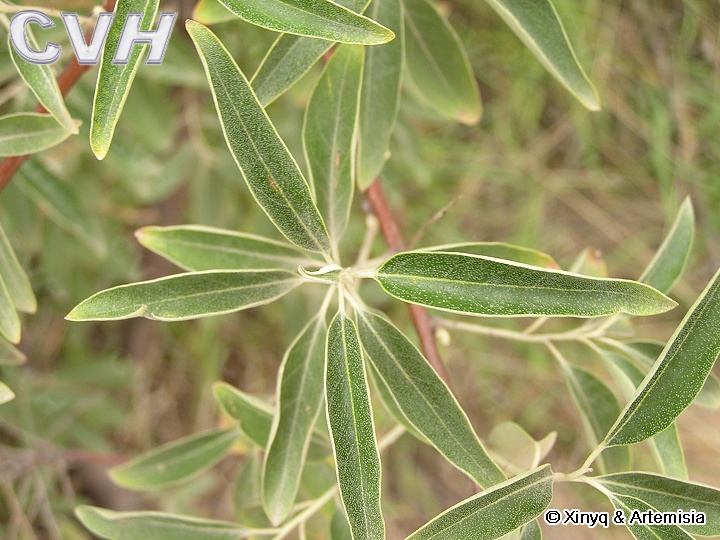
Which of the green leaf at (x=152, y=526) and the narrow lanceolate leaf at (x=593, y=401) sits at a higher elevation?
the narrow lanceolate leaf at (x=593, y=401)

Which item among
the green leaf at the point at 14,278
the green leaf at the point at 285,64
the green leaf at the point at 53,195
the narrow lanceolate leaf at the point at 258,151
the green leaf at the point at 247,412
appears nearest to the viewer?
the narrow lanceolate leaf at the point at 258,151

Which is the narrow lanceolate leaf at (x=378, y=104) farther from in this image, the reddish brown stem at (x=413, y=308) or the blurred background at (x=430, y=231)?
the blurred background at (x=430, y=231)

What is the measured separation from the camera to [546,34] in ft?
2.40

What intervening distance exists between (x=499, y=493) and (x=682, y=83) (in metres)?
1.59

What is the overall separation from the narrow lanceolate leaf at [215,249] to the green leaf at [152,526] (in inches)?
12.6

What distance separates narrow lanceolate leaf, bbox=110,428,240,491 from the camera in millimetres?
994

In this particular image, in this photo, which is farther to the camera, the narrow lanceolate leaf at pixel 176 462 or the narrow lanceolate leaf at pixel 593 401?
the narrow lanceolate leaf at pixel 176 462

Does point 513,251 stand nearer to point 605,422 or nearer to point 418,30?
point 605,422

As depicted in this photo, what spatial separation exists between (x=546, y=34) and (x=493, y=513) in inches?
20.0

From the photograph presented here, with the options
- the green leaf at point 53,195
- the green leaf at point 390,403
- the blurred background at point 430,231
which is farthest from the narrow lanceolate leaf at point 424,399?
the blurred background at point 430,231

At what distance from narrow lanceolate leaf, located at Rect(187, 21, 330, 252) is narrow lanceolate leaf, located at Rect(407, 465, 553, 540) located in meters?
0.28

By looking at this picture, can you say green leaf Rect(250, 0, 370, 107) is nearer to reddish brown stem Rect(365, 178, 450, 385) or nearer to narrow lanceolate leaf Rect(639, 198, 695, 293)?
reddish brown stem Rect(365, 178, 450, 385)

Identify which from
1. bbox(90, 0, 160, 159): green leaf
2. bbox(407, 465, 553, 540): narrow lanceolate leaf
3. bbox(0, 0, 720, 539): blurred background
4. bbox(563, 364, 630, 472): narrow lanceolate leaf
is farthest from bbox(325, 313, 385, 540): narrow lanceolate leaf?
bbox(0, 0, 720, 539): blurred background

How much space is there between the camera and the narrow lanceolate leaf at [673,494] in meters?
0.62
